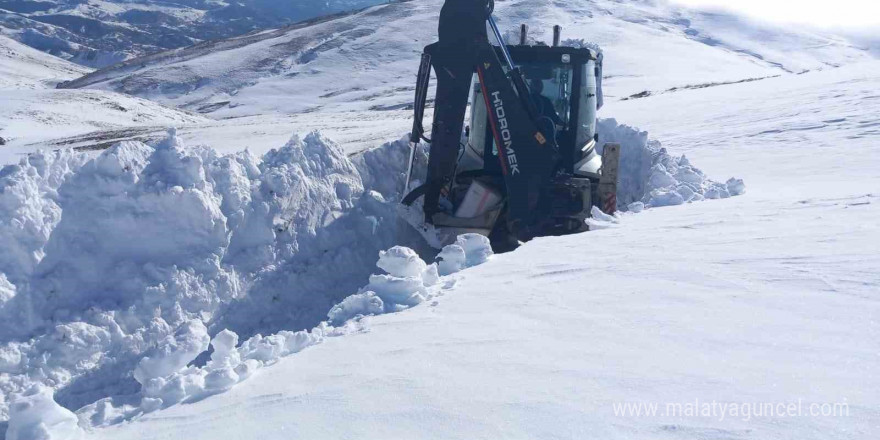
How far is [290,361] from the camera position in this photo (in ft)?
13.1

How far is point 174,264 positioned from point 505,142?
3.85 meters

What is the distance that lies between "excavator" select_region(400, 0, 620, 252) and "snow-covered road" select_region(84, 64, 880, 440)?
2107 millimetres

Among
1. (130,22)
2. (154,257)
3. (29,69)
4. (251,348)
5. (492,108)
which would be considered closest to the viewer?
(251,348)

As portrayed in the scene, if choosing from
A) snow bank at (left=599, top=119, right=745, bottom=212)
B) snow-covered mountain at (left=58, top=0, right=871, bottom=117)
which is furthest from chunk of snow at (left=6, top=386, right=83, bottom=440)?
snow-covered mountain at (left=58, top=0, right=871, bottom=117)

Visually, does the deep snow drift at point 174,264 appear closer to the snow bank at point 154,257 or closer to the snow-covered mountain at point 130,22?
the snow bank at point 154,257

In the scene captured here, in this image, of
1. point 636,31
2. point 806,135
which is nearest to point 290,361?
point 806,135

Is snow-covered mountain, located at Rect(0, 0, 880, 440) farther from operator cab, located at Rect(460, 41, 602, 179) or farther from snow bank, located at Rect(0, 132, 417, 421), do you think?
operator cab, located at Rect(460, 41, 602, 179)

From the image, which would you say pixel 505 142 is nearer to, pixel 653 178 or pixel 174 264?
pixel 653 178

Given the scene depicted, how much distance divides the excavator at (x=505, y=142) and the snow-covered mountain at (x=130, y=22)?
303 feet

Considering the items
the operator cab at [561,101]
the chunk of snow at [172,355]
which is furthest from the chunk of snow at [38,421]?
the operator cab at [561,101]

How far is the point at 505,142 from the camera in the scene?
28.1 feet

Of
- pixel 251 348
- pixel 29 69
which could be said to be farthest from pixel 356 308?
pixel 29 69

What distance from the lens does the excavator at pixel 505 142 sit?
28.0ft

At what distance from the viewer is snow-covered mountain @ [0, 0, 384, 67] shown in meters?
97.9
